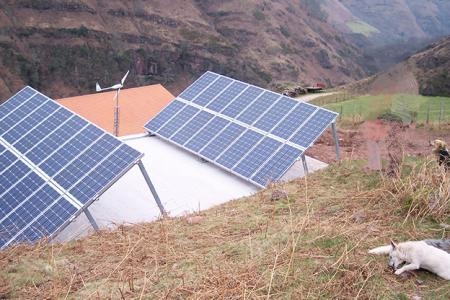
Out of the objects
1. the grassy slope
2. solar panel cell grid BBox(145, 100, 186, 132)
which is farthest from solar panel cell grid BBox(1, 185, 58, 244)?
the grassy slope

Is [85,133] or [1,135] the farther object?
[1,135]

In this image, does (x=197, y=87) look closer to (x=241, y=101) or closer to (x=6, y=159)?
(x=241, y=101)

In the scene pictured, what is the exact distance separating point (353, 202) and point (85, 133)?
8.33 meters

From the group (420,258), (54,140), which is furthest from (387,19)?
(420,258)

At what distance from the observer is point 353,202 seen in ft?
32.3

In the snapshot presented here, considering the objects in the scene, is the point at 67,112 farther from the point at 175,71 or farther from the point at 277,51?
the point at 277,51

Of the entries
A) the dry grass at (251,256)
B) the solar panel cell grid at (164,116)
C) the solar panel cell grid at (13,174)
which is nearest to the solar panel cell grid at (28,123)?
the solar panel cell grid at (13,174)

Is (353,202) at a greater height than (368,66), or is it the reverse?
(353,202)

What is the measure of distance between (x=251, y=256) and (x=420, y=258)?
2.50 m

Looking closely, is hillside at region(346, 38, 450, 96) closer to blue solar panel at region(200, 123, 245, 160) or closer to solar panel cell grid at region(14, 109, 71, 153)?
blue solar panel at region(200, 123, 245, 160)

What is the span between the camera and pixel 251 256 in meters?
7.68

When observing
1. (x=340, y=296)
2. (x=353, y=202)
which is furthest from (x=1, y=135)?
(x=340, y=296)

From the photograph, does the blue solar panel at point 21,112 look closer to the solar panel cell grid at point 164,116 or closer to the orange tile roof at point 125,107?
the solar panel cell grid at point 164,116

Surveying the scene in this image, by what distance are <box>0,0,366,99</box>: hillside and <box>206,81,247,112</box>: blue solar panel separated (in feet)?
146
